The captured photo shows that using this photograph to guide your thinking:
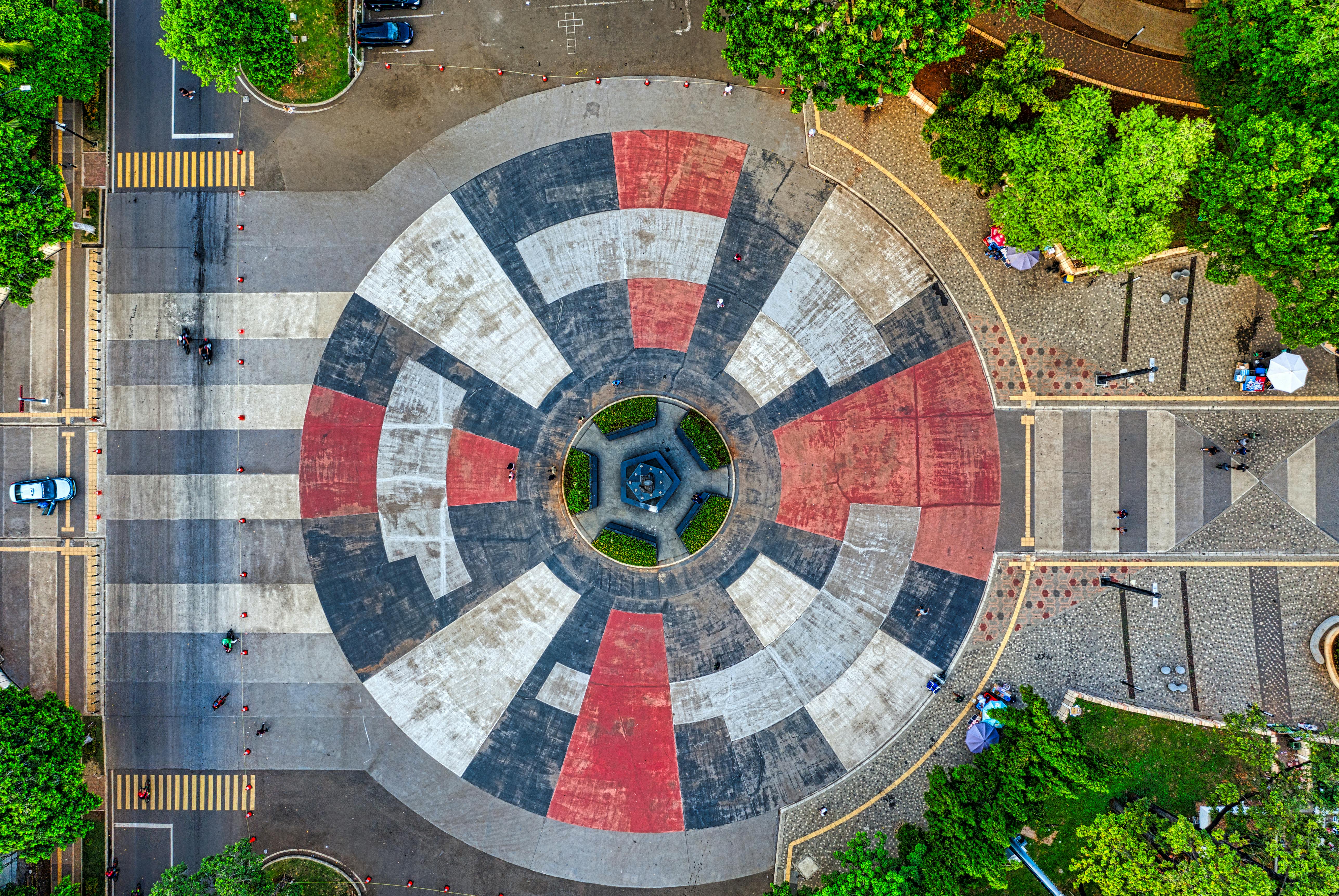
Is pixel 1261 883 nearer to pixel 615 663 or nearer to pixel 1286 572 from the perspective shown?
pixel 1286 572

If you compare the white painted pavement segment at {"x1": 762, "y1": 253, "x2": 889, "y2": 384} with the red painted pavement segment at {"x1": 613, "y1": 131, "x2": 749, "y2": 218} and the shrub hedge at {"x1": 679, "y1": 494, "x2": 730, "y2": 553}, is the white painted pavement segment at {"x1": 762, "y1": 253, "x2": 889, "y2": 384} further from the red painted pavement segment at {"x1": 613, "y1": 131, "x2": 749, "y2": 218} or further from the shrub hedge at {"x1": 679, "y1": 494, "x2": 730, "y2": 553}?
the shrub hedge at {"x1": 679, "y1": 494, "x2": 730, "y2": 553}

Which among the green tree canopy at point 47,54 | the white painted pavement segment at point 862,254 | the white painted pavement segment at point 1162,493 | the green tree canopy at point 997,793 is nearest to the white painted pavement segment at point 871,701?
the green tree canopy at point 997,793

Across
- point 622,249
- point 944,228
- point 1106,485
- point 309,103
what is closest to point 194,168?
point 309,103

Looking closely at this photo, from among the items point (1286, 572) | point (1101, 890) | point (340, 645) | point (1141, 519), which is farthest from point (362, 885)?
point (1286, 572)

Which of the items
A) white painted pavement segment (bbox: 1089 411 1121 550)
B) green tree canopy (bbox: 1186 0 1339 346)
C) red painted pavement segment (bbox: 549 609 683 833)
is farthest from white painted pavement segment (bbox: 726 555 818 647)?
green tree canopy (bbox: 1186 0 1339 346)

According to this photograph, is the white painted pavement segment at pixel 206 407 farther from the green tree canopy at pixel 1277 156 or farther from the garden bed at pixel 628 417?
the green tree canopy at pixel 1277 156

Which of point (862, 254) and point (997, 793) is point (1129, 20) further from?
point (997, 793)
